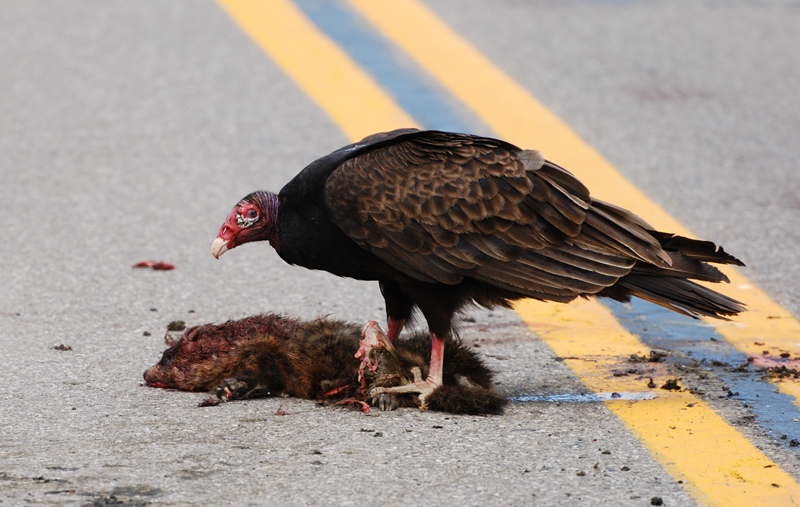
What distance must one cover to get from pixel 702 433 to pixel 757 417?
0.29 m

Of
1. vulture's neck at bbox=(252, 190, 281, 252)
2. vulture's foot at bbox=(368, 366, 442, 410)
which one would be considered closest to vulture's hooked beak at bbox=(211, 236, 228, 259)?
vulture's neck at bbox=(252, 190, 281, 252)

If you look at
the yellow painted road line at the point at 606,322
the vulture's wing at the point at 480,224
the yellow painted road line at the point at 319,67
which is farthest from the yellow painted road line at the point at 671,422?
the yellow painted road line at the point at 319,67

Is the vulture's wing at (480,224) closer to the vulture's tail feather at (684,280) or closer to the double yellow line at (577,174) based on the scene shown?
the vulture's tail feather at (684,280)

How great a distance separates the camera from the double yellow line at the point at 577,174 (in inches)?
141

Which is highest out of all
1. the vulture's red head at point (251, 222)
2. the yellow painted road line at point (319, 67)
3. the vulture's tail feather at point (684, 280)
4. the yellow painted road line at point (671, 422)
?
the yellow painted road line at point (319, 67)

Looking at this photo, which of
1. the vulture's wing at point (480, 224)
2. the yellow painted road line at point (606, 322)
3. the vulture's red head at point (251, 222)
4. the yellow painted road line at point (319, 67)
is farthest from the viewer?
the yellow painted road line at point (319, 67)

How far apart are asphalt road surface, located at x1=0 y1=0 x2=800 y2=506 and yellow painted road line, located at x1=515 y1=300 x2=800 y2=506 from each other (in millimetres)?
58

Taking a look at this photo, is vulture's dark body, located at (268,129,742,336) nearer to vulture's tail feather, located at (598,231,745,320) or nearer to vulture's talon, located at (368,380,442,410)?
vulture's tail feather, located at (598,231,745,320)

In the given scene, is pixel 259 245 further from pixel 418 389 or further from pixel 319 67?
pixel 418 389

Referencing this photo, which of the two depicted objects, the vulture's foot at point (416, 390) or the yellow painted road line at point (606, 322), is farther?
the vulture's foot at point (416, 390)

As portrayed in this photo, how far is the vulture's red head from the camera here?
172 inches

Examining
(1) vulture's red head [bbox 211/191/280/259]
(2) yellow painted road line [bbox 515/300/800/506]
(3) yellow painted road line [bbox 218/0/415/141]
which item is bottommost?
(2) yellow painted road line [bbox 515/300/800/506]

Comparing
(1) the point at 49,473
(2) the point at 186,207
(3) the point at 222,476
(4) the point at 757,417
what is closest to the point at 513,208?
(4) the point at 757,417

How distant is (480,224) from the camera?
4.20m
